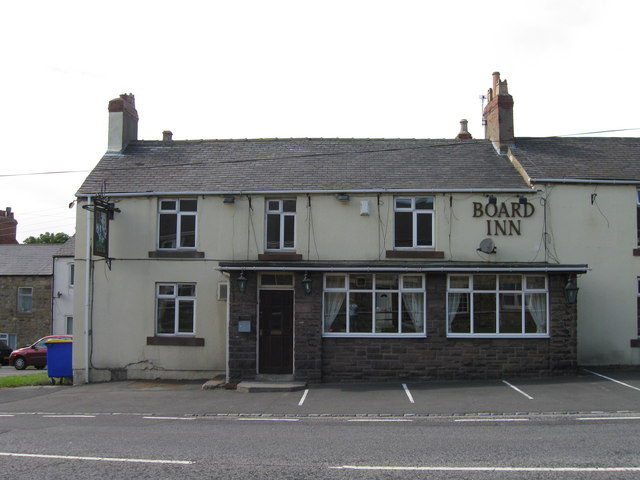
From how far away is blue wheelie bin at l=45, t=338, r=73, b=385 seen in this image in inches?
706

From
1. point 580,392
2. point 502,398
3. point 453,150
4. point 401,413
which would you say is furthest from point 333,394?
point 453,150

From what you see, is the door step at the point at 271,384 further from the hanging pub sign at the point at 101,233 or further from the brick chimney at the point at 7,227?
the brick chimney at the point at 7,227

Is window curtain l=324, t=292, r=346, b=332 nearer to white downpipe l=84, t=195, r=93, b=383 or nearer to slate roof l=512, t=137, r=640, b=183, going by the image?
slate roof l=512, t=137, r=640, b=183

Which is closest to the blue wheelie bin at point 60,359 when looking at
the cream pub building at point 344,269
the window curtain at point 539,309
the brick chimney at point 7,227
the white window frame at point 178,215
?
the cream pub building at point 344,269

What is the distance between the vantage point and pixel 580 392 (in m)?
13.4

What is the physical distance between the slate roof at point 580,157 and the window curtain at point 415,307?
5.00m

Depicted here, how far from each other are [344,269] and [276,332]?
2.70 m

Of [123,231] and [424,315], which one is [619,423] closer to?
[424,315]

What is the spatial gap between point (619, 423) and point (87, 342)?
14.2 metres

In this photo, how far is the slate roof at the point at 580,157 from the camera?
17453 mm

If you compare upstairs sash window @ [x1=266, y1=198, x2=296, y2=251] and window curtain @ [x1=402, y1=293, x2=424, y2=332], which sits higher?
upstairs sash window @ [x1=266, y1=198, x2=296, y2=251]

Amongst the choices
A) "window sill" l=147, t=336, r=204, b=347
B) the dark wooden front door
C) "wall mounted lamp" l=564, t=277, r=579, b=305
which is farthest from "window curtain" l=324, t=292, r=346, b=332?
"wall mounted lamp" l=564, t=277, r=579, b=305

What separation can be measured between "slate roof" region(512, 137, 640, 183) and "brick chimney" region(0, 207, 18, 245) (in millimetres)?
36600

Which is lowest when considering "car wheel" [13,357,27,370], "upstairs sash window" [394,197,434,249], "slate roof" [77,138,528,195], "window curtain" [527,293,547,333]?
"car wheel" [13,357,27,370]
